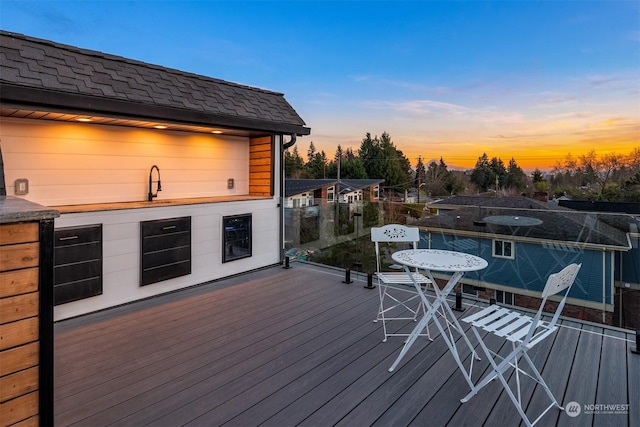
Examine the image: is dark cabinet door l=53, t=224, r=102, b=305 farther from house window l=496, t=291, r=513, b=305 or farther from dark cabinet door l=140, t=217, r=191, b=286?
house window l=496, t=291, r=513, b=305

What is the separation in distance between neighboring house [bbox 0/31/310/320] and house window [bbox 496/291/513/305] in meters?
3.21

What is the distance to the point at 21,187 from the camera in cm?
339

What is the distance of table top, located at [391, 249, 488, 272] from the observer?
97.2 inches

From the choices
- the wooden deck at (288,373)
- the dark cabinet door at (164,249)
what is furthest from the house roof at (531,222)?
the dark cabinet door at (164,249)

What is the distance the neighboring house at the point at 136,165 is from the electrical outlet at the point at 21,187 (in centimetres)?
1

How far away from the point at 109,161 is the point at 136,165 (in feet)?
1.04

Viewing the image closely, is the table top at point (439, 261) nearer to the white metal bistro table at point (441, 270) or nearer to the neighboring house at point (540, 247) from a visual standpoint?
the white metal bistro table at point (441, 270)

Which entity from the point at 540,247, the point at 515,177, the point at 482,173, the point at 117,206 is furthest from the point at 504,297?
the point at 482,173

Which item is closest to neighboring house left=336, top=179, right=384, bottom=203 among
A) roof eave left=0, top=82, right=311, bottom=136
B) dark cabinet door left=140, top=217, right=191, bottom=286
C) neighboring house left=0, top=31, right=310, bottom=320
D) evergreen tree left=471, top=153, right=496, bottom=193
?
evergreen tree left=471, top=153, right=496, bottom=193

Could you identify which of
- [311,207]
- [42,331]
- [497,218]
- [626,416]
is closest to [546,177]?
[497,218]

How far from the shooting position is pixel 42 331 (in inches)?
55.4

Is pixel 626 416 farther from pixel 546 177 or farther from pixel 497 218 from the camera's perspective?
pixel 546 177

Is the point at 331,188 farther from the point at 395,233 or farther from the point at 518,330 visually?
the point at 518,330

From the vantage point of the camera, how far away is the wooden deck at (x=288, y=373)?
194cm
